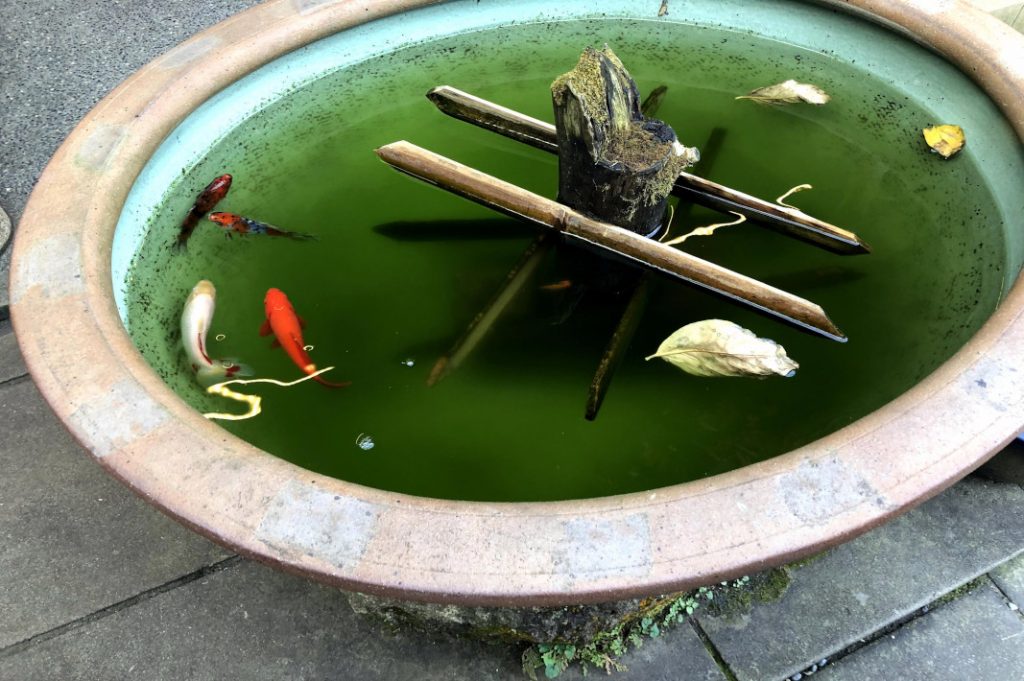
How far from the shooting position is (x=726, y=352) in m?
1.82

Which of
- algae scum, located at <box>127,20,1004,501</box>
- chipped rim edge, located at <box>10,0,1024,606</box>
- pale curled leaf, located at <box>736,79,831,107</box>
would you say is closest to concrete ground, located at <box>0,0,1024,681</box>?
algae scum, located at <box>127,20,1004,501</box>

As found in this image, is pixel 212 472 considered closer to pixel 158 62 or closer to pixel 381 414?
pixel 381 414

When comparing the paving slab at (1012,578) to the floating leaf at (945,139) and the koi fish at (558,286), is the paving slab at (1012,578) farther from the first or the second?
the koi fish at (558,286)

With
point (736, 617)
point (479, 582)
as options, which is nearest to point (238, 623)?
point (479, 582)

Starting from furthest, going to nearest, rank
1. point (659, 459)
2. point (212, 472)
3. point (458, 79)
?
point (458, 79) < point (659, 459) < point (212, 472)

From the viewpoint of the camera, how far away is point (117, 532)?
2170 mm

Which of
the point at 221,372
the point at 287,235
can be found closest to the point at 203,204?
the point at 287,235

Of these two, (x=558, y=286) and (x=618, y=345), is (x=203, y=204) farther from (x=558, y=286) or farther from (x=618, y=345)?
(x=618, y=345)

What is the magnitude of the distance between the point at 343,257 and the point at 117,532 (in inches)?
43.0

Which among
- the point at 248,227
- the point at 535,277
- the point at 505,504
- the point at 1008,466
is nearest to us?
the point at 505,504

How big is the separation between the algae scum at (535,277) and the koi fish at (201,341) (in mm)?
34

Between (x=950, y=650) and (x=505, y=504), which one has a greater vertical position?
(x=505, y=504)

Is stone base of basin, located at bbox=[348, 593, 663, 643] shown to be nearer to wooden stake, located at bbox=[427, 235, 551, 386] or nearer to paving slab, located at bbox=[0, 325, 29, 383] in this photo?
wooden stake, located at bbox=[427, 235, 551, 386]

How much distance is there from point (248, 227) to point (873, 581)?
2217 mm
